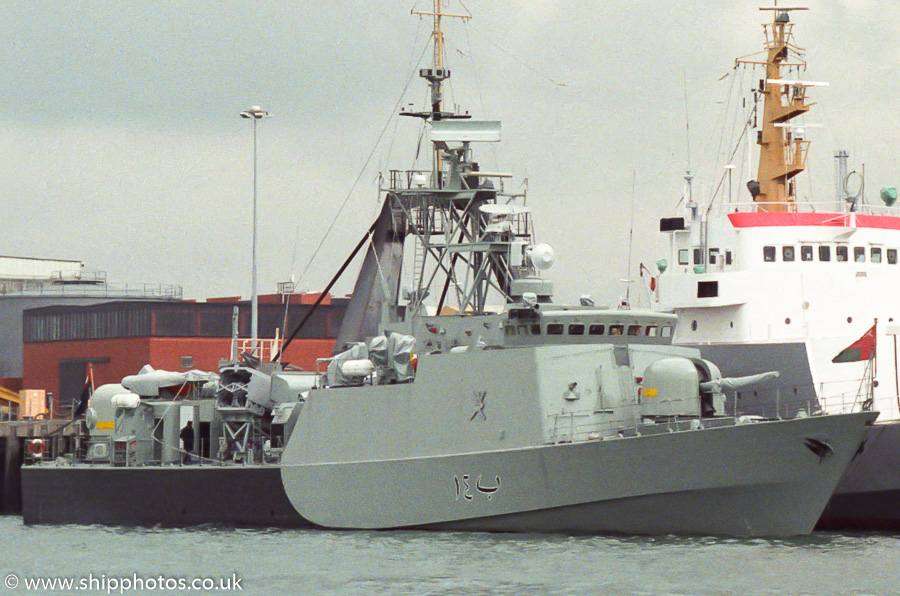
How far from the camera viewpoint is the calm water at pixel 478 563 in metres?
18.6

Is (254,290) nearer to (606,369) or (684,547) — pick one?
(606,369)

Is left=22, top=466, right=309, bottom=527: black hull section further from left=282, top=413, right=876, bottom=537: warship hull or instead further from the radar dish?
the radar dish

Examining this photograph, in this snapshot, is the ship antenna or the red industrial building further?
the red industrial building

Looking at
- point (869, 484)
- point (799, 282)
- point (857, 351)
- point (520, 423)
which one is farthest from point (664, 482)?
point (799, 282)

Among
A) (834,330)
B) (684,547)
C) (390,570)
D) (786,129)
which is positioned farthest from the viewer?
(786,129)

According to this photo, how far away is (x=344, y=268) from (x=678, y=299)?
6.25 m

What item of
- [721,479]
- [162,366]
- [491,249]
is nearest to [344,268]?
[491,249]

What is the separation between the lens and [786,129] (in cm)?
3281

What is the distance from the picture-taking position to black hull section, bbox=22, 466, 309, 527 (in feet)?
86.2

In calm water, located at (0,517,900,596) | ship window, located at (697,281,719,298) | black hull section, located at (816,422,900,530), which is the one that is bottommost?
calm water, located at (0,517,900,596)

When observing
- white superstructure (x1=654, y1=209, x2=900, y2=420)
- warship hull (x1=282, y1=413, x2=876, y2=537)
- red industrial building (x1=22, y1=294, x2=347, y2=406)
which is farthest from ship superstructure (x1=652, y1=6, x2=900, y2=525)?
red industrial building (x1=22, y1=294, x2=347, y2=406)

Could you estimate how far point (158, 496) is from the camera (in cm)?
2786

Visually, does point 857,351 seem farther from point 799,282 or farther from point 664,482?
point 664,482

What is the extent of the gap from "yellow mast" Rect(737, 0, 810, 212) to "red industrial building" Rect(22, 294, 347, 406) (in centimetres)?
1882
